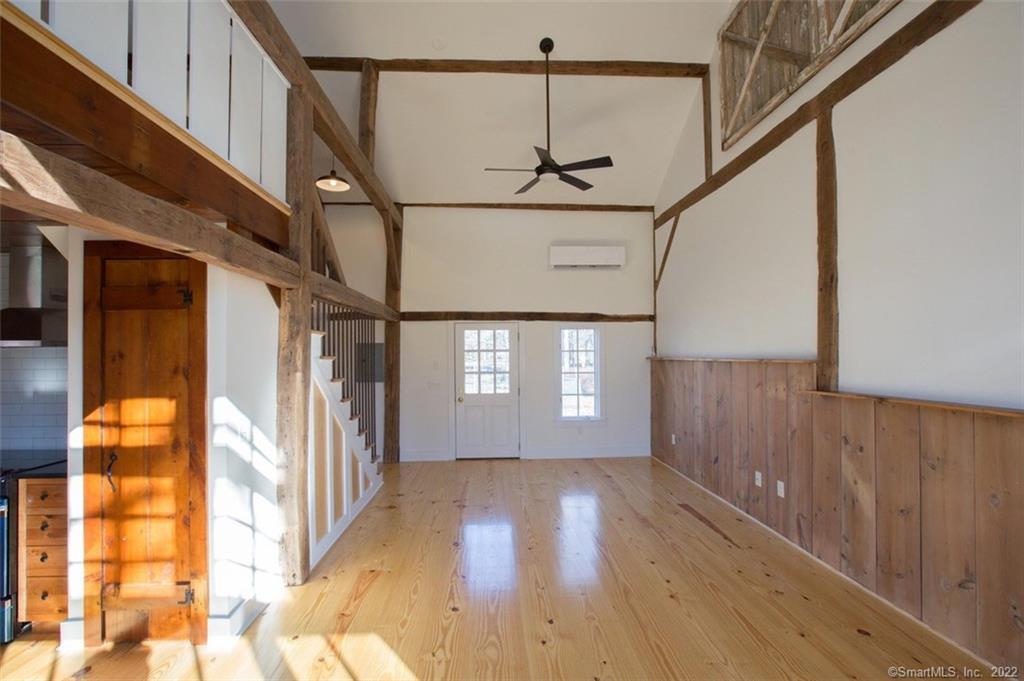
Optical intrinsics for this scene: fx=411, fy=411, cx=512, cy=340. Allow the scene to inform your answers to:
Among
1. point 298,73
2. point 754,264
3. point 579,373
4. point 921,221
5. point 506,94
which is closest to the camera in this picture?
point 921,221

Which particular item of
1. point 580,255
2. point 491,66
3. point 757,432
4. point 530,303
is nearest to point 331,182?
point 491,66

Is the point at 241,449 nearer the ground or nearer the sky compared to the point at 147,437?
nearer the ground

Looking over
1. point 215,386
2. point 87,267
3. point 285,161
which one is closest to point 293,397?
point 215,386

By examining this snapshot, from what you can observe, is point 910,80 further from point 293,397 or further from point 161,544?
point 161,544

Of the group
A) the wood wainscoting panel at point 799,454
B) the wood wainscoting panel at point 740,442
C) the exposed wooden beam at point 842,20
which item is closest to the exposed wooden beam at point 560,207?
the wood wainscoting panel at point 740,442

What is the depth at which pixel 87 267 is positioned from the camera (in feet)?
6.82

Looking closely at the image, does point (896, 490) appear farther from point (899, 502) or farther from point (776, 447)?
point (776, 447)

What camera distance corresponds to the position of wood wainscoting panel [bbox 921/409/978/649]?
6.64 ft

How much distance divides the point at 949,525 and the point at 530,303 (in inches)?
182

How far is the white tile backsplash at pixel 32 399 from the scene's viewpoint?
2.63 meters

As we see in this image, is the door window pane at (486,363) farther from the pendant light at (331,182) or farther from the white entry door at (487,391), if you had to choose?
the pendant light at (331,182)

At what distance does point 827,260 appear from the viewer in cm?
298

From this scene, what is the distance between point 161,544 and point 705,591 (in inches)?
122

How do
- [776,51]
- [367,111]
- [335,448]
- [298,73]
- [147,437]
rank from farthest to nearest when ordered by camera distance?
1. [367,111]
2. [776,51]
3. [335,448]
4. [298,73]
5. [147,437]
